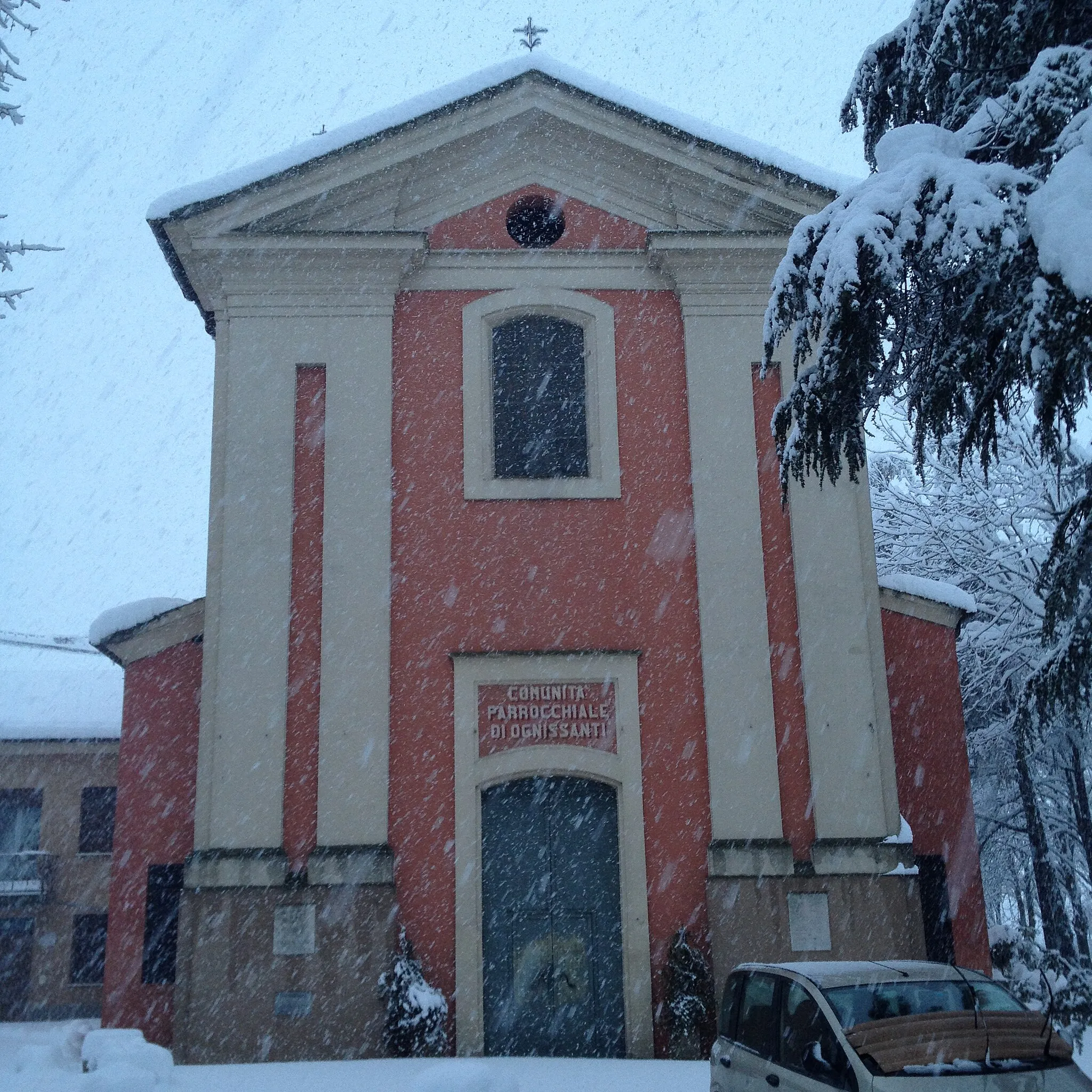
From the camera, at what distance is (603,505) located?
41.9 feet

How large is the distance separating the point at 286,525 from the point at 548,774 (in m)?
3.60

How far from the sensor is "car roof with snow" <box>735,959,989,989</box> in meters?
7.06

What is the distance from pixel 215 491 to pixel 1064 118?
28.3ft

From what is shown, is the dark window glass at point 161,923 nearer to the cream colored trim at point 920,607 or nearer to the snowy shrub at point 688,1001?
the snowy shrub at point 688,1001

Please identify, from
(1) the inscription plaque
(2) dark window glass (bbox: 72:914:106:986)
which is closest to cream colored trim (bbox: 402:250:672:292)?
(1) the inscription plaque

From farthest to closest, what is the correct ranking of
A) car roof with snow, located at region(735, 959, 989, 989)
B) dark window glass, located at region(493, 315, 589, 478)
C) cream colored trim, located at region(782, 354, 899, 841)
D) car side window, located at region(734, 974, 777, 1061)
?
dark window glass, located at region(493, 315, 589, 478) < cream colored trim, located at region(782, 354, 899, 841) < car side window, located at region(734, 974, 777, 1061) < car roof with snow, located at region(735, 959, 989, 989)

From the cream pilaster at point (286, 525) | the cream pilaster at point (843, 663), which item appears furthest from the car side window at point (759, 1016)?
the cream pilaster at point (286, 525)

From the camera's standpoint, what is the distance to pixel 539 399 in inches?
523

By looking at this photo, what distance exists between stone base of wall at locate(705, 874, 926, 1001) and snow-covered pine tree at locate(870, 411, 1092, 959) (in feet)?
23.0

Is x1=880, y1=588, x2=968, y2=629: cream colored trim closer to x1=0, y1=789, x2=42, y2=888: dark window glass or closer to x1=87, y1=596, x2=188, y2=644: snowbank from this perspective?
x1=87, y1=596, x2=188, y2=644: snowbank

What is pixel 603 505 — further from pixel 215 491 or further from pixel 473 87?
pixel 473 87

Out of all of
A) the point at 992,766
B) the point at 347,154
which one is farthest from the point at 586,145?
the point at 992,766

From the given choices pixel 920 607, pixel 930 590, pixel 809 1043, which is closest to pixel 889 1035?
pixel 809 1043

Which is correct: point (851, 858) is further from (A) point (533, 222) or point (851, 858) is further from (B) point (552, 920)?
(A) point (533, 222)
